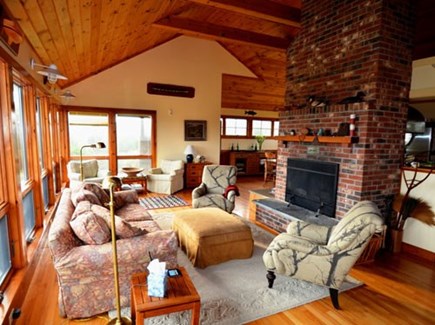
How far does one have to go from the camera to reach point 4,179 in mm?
2312

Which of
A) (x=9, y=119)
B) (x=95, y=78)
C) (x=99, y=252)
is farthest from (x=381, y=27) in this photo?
(x=95, y=78)

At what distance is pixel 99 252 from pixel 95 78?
537 centimetres

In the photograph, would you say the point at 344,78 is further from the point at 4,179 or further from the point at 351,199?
the point at 4,179

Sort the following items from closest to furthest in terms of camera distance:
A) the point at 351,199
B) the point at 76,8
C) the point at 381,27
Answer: the point at 76,8
the point at 381,27
the point at 351,199

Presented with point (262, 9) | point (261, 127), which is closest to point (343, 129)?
point (262, 9)

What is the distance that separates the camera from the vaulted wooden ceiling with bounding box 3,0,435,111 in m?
2.54

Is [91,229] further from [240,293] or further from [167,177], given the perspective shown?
[167,177]

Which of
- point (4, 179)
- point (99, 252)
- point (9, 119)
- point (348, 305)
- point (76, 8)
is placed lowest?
point (348, 305)

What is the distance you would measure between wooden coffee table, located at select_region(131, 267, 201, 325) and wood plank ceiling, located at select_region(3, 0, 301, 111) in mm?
2338

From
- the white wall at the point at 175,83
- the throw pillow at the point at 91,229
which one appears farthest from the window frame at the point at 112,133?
the throw pillow at the point at 91,229

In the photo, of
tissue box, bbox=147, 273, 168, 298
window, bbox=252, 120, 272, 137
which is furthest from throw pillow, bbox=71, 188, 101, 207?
window, bbox=252, 120, 272, 137

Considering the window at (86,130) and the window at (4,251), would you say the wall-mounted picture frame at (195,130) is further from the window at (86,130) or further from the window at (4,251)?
the window at (4,251)

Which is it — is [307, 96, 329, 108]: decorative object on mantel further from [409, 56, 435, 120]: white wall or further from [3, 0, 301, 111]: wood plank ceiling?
[409, 56, 435, 120]: white wall

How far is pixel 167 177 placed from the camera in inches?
246
